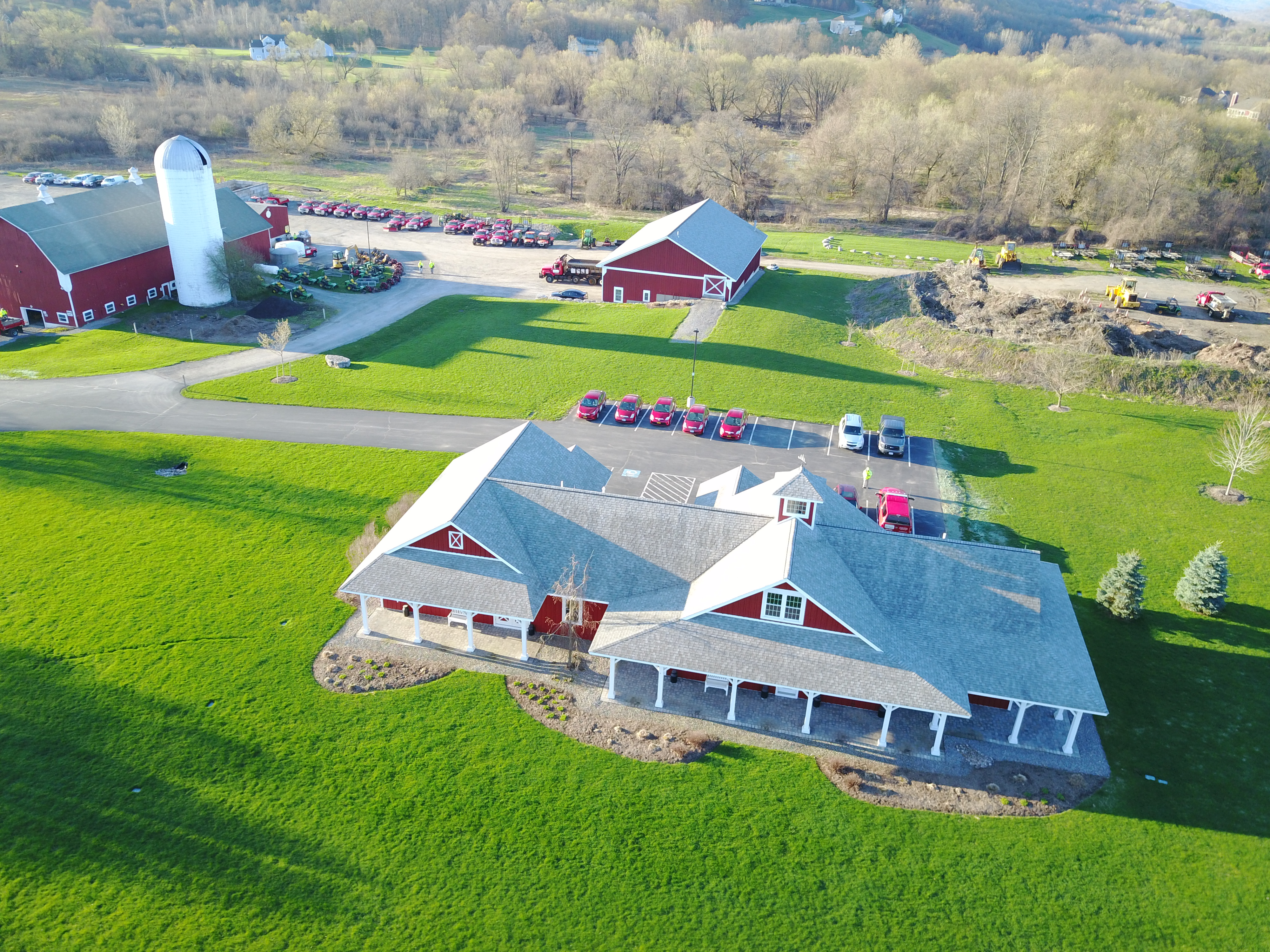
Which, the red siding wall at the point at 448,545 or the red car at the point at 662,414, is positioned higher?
the red siding wall at the point at 448,545

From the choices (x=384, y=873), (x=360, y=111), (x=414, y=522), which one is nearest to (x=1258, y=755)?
(x=384, y=873)

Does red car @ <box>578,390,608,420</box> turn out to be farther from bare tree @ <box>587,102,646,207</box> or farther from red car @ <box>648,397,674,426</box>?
bare tree @ <box>587,102,646,207</box>

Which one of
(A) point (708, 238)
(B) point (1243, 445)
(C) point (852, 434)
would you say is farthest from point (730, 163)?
(B) point (1243, 445)

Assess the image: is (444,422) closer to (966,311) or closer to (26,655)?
(26,655)

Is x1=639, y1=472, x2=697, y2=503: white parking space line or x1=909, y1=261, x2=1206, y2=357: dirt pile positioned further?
x1=909, y1=261, x2=1206, y2=357: dirt pile

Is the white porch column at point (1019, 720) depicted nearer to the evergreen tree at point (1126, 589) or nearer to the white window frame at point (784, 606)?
the white window frame at point (784, 606)

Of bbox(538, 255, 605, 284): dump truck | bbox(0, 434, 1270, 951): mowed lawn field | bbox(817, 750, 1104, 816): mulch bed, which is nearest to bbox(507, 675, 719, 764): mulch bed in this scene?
bbox(0, 434, 1270, 951): mowed lawn field

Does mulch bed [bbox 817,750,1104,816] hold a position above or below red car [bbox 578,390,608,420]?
below

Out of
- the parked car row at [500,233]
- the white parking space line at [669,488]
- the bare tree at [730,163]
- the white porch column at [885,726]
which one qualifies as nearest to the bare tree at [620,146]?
the bare tree at [730,163]
